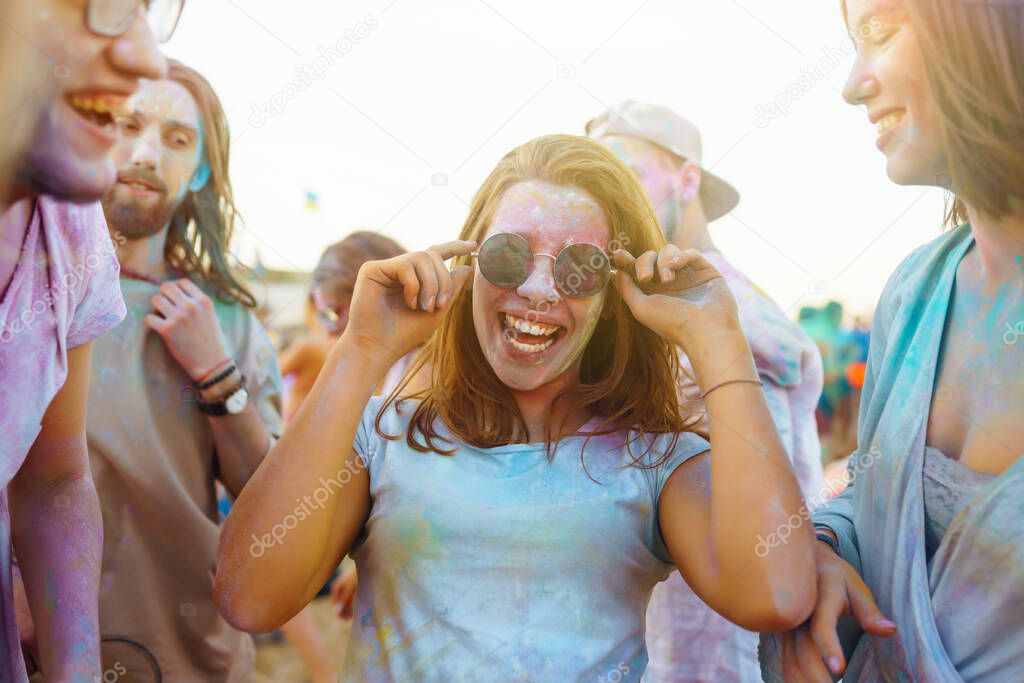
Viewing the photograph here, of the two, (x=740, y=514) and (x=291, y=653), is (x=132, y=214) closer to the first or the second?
(x=740, y=514)

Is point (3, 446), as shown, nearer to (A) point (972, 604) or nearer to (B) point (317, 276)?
(A) point (972, 604)

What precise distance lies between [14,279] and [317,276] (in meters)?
2.54

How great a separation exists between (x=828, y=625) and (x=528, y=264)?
95cm

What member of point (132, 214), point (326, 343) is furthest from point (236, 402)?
point (326, 343)

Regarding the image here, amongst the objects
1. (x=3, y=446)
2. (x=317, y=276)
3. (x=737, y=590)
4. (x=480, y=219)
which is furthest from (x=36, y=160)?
(x=317, y=276)

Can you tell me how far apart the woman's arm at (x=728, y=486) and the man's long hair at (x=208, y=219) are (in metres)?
1.46

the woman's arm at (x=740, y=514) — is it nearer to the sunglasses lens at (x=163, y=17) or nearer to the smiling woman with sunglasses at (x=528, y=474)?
the smiling woman with sunglasses at (x=528, y=474)

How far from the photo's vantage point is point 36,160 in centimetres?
164

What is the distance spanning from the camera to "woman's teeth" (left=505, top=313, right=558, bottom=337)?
6.77 feet

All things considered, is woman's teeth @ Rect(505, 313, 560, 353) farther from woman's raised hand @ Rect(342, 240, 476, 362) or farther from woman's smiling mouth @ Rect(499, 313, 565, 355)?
woman's raised hand @ Rect(342, 240, 476, 362)

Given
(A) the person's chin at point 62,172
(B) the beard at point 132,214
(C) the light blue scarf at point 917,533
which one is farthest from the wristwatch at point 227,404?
(C) the light blue scarf at point 917,533

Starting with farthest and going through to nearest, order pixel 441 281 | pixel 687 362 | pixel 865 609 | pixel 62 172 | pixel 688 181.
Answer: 1. pixel 688 181
2. pixel 687 362
3. pixel 441 281
4. pixel 865 609
5. pixel 62 172

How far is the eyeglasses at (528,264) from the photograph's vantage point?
6.61ft

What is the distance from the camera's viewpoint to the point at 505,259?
202 cm
